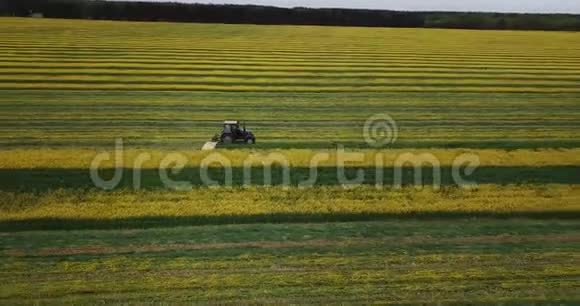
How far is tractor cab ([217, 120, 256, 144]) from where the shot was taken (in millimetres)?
24766

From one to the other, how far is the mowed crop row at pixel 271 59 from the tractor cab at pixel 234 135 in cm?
1048

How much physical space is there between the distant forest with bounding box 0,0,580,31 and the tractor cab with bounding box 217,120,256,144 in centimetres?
4628

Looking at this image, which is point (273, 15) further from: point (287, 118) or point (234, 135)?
point (234, 135)

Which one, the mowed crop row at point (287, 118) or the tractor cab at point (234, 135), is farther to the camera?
the mowed crop row at point (287, 118)

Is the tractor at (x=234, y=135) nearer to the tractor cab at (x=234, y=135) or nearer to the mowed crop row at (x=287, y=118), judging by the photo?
the tractor cab at (x=234, y=135)

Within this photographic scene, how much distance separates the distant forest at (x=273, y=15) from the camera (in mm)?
68875

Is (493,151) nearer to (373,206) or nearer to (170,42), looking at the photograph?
(373,206)

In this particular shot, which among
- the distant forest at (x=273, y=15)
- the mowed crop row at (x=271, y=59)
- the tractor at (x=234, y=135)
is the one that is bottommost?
the tractor at (x=234, y=135)

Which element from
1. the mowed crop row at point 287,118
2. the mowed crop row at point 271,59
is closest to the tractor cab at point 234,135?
Result: the mowed crop row at point 287,118

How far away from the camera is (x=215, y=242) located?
49.7 ft

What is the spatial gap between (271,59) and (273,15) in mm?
28283

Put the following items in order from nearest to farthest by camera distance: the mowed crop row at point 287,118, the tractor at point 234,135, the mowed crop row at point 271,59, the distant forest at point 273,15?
1. the tractor at point 234,135
2. the mowed crop row at point 287,118
3. the mowed crop row at point 271,59
4. the distant forest at point 273,15

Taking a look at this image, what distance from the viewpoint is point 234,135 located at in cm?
2488

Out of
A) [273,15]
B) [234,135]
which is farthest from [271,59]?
[273,15]
